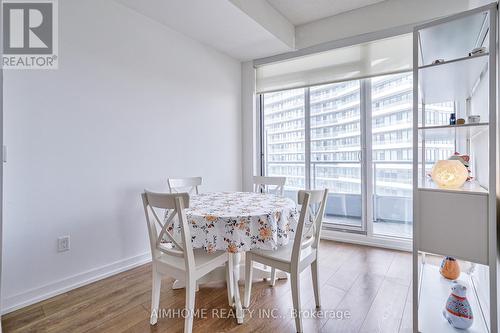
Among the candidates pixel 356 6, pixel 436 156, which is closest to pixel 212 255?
pixel 436 156

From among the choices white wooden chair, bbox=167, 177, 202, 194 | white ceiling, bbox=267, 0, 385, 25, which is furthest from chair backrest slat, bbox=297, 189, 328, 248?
white ceiling, bbox=267, 0, 385, 25

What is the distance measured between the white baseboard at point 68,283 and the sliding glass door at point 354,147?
92.9 inches

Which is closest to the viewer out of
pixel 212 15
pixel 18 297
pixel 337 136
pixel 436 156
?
pixel 18 297

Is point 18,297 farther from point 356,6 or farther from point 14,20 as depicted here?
point 356,6

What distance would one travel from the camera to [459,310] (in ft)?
4.84

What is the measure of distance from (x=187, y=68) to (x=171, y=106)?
1.83ft

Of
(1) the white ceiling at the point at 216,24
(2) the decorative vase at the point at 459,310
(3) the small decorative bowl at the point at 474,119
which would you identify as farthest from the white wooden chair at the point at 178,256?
(1) the white ceiling at the point at 216,24

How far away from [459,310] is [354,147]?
215 centimetres

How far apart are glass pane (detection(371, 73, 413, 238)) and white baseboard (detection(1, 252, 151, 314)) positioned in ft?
9.18

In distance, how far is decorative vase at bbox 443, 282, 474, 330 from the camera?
1.46 meters

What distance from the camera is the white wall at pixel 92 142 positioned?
6.19 feet

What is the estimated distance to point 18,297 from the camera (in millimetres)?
1849

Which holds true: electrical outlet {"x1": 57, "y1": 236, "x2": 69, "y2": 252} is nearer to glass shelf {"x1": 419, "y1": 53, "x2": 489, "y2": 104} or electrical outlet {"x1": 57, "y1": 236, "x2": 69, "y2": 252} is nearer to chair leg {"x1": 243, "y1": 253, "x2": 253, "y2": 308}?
chair leg {"x1": 243, "y1": 253, "x2": 253, "y2": 308}

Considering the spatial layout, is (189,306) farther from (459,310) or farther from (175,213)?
(459,310)
